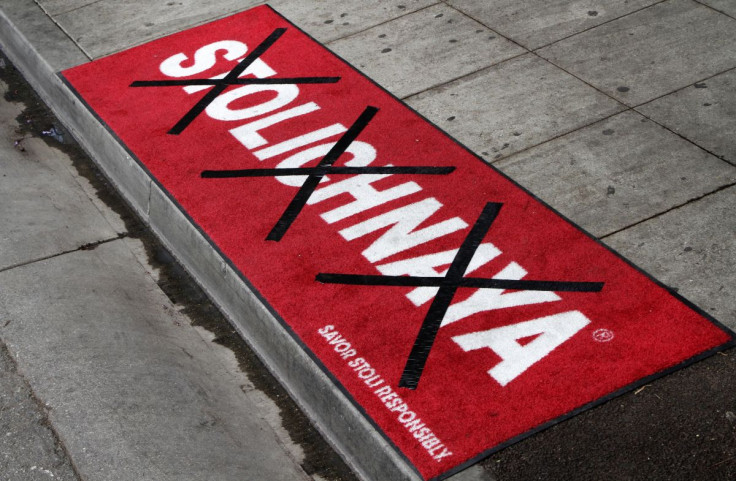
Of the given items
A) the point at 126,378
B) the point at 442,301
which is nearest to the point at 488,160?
the point at 442,301

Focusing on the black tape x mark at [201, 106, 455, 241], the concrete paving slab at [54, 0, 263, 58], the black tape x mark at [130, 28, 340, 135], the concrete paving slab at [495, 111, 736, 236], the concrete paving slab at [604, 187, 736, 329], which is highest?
the concrete paving slab at [54, 0, 263, 58]

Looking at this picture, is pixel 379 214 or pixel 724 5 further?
pixel 724 5

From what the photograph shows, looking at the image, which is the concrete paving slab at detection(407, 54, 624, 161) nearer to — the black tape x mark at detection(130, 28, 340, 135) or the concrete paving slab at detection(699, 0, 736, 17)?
the black tape x mark at detection(130, 28, 340, 135)

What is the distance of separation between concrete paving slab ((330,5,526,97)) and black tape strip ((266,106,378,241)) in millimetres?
487

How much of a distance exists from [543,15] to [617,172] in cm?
265

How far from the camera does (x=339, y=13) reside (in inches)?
376

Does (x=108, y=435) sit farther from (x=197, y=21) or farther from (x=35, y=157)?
(x=197, y=21)

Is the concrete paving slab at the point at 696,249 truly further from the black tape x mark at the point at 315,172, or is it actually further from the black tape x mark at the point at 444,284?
the black tape x mark at the point at 315,172

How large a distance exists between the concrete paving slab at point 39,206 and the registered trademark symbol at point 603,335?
3.77m

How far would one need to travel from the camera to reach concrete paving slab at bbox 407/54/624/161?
7461 millimetres

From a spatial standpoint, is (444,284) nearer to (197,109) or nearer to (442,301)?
(442,301)

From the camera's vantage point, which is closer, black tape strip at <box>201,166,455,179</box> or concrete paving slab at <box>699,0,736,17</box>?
black tape strip at <box>201,166,455,179</box>

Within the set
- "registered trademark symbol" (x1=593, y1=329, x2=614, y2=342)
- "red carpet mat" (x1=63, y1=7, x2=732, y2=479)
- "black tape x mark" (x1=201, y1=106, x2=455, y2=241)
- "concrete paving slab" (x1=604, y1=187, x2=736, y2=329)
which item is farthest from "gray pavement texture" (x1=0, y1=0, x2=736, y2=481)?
"black tape x mark" (x1=201, y1=106, x2=455, y2=241)

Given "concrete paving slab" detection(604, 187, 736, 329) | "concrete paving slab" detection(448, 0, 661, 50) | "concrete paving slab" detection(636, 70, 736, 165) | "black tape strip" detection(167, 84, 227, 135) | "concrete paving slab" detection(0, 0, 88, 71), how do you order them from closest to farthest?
1. "concrete paving slab" detection(604, 187, 736, 329)
2. "concrete paving slab" detection(636, 70, 736, 165)
3. "black tape strip" detection(167, 84, 227, 135)
4. "concrete paving slab" detection(448, 0, 661, 50)
5. "concrete paving slab" detection(0, 0, 88, 71)
